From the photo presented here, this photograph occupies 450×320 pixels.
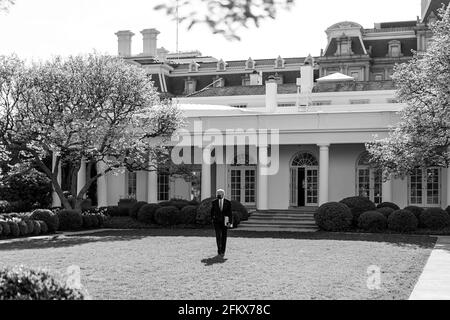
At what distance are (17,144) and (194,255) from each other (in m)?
12.2

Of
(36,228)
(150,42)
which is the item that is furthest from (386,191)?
(150,42)

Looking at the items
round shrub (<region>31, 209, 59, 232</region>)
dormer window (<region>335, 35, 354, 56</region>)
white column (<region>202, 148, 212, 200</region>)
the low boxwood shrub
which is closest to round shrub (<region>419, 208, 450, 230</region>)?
white column (<region>202, 148, 212, 200</region>)

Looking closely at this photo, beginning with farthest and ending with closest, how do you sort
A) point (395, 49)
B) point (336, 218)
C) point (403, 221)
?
point (395, 49) → point (336, 218) → point (403, 221)

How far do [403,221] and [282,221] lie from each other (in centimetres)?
569

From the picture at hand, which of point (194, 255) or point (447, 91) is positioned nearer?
point (194, 255)

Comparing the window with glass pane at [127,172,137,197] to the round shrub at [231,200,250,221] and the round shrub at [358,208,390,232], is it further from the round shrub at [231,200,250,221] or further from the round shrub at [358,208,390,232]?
the round shrub at [358,208,390,232]

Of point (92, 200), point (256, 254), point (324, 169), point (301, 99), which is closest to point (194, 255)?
point (256, 254)

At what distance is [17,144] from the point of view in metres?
25.2

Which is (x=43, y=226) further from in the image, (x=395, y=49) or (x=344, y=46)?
(x=395, y=49)

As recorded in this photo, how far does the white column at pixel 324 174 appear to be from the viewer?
29.3 metres

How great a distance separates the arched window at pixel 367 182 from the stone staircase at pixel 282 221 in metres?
3.36

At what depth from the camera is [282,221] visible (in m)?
27.8

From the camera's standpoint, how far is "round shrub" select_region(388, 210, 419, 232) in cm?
2370
